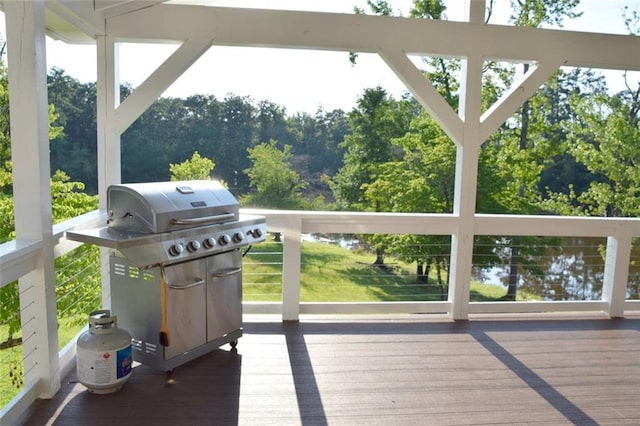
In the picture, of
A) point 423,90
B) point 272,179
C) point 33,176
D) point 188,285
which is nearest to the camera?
point 33,176

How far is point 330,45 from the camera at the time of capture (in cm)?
383

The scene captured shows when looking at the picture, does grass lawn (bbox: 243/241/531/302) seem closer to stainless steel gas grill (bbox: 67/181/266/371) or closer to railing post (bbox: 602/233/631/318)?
railing post (bbox: 602/233/631/318)

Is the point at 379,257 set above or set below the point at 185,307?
below

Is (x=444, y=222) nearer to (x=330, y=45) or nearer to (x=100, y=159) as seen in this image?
(x=330, y=45)

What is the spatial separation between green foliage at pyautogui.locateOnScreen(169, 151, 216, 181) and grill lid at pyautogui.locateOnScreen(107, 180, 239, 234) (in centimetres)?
286

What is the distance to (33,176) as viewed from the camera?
2.47 m

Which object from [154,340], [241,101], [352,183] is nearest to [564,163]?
[352,183]

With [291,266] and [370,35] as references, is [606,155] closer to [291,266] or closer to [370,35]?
[370,35]

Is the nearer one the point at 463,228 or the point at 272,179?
the point at 463,228

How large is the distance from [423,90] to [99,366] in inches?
114

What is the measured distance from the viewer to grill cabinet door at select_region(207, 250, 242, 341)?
10.4 feet

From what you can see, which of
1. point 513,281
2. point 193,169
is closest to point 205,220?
point 193,169

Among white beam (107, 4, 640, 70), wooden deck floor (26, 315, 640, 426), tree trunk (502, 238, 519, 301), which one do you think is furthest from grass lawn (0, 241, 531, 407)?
white beam (107, 4, 640, 70)

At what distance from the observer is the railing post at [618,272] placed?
4.39 meters
